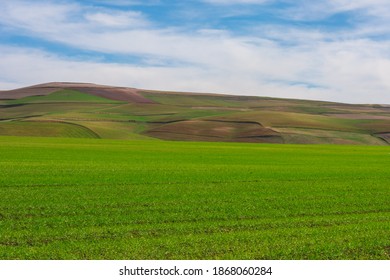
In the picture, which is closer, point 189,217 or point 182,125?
point 189,217

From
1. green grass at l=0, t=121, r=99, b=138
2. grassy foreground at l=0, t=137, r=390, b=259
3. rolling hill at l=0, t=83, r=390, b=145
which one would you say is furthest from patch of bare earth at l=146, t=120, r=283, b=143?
grassy foreground at l=0, t=137, r=390, b=259

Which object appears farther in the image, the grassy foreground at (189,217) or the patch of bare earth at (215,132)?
the patch of bare earth at (215,132)

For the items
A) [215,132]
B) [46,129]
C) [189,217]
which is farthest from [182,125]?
[189,217]

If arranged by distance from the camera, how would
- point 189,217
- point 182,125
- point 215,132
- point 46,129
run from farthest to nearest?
point 182,125 < point 215,132 < point 46,129 < point 189,217

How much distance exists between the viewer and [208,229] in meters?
17.2

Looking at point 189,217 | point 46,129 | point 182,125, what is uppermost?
point 189,217

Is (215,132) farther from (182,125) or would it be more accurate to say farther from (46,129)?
(46,129)

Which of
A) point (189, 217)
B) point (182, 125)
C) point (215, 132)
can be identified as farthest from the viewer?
point (182, 125)

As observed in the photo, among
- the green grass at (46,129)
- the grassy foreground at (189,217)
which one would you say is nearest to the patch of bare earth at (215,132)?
the green grass at (46,129)

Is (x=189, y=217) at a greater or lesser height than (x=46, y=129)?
greater

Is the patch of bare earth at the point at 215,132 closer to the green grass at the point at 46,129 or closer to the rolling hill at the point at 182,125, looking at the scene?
the rolling hill at the point at 182,125

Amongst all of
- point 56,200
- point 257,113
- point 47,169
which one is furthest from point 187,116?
point 56,200

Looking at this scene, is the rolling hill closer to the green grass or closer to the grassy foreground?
the green grass

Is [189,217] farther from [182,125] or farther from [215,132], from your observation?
[182,125]
